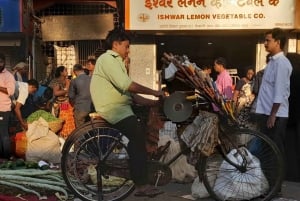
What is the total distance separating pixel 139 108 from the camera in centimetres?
548

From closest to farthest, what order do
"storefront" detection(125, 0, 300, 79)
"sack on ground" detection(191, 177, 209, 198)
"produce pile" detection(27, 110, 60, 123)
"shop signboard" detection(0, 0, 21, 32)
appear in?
"sack on ground" detection(191, 177, 209, 198) → "produce pile" detection(27, 110, 60, 123) → "storefront" detection(125, 0, 300, 79) → "shop signboard" detection(0, 0, 21, 32)

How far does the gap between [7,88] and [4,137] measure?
0.77m

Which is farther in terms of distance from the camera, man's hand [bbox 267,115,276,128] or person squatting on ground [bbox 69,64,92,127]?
person squatting on ground [bbox 69,64,92,127]

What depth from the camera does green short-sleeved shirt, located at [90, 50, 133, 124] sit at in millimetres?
5125

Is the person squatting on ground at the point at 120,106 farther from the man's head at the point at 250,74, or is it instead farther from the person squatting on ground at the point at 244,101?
the man's head at the point at 250,74

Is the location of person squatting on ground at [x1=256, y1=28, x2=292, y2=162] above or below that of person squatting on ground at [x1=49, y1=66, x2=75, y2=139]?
above

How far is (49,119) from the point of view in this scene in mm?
8609

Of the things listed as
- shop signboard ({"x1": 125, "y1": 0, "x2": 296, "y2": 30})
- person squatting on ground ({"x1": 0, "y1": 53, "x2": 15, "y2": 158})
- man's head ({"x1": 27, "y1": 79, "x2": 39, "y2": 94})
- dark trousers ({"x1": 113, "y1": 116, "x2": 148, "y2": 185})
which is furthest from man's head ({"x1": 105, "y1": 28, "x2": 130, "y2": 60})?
shop signboard ({"x1": 125, "y1": 0, "x2": 296, "y2": 30})

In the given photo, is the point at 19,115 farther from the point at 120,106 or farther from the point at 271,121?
the point at 271,121

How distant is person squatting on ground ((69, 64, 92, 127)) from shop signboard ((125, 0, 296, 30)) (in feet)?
9.54

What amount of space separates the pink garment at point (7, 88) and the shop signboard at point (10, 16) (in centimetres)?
505

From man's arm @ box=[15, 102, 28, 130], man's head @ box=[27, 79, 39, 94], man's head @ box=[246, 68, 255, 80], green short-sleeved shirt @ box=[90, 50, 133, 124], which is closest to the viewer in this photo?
green short-sleeved shirt @ box=[90, 50, 133, 124]

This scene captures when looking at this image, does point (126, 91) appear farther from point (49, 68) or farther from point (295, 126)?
point (49, 68)

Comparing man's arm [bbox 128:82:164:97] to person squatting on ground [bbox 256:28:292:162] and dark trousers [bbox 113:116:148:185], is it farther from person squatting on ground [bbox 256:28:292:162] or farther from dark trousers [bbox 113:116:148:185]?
person squatting on ground [bbox 256:28:292:162]
